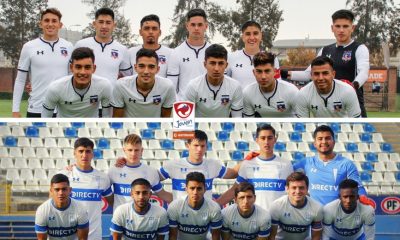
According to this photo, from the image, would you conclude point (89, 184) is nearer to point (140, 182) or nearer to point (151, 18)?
point (140, 182)

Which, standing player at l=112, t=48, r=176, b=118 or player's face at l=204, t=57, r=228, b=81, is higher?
player's face at l=204, t=57, r=228, b=81

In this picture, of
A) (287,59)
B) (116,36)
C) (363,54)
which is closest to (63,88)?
(116,36)

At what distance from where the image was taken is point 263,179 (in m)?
3.41

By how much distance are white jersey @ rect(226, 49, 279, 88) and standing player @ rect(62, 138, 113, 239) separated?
1.38 meters

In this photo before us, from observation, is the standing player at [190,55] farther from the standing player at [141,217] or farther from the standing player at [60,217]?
the standing player at [60,217]

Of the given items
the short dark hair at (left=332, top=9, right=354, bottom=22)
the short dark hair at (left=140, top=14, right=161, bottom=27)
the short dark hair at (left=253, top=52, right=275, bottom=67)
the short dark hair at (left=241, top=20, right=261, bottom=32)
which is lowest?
the short dark hair at (left=253, top=52, right=275, bottom=67)

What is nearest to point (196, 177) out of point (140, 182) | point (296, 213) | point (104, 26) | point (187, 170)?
point (187, 170)

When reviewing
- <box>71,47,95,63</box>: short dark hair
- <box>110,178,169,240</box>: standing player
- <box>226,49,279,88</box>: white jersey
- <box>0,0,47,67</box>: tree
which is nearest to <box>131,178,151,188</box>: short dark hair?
<box>110,178,169,240</box>: standing player

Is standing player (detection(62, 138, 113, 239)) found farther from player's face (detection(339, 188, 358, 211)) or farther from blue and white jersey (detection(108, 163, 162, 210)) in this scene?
player's face (detection(339, 188, 358, 211))

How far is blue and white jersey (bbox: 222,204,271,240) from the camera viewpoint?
3.39 metres

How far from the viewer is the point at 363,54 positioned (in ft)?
14.3

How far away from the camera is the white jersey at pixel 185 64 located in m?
4.45

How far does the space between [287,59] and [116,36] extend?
188 cm

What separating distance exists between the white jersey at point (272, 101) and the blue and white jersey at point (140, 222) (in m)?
0.90
